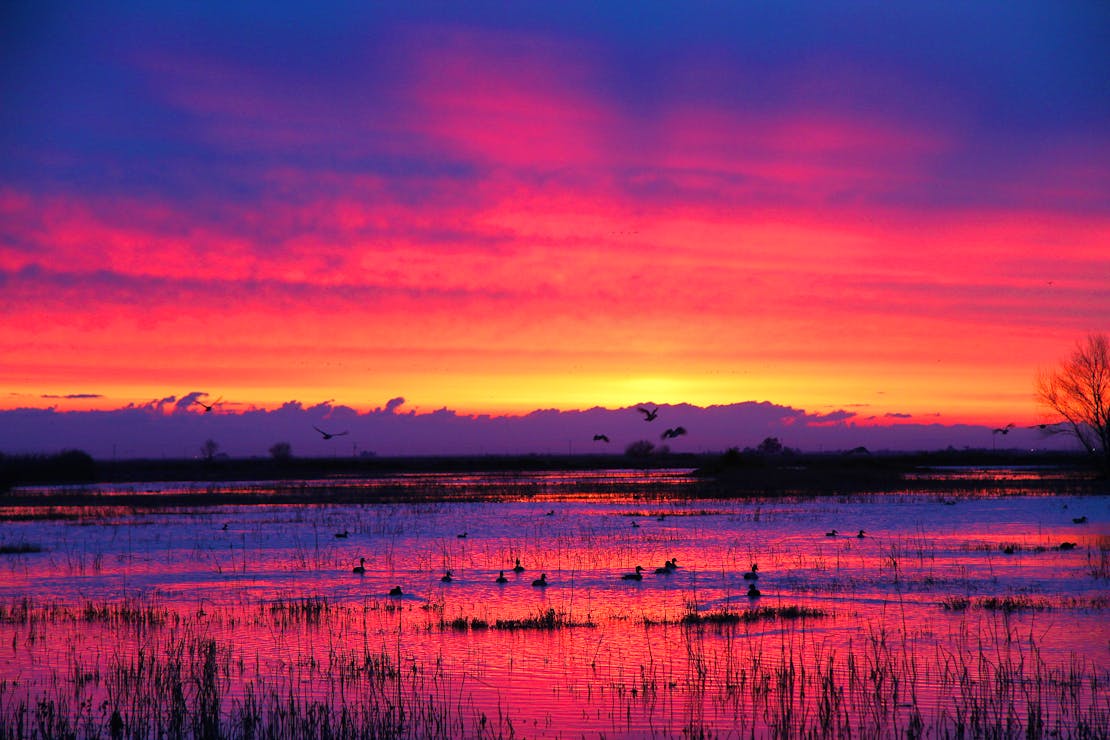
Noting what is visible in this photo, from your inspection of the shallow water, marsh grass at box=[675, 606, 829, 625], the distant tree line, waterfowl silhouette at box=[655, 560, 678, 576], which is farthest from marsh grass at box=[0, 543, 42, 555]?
the distant tree line

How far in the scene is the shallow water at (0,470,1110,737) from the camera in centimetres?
1268

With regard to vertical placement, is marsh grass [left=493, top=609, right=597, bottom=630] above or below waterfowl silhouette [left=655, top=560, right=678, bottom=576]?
below

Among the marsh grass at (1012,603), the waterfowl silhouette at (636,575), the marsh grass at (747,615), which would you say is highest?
the waterfowl silhouette at (636,575)

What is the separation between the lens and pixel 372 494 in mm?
58281

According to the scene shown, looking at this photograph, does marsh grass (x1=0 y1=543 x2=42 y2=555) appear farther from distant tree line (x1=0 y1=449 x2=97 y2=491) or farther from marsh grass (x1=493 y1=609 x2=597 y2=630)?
distant tree line (x1=0 y1=449 x2=97 y2=491)

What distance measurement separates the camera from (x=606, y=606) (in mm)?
18984

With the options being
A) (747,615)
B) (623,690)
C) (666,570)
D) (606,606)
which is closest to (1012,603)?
(747,615)

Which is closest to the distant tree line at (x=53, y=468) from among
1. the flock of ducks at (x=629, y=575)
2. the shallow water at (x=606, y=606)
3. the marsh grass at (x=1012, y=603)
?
the shallow water at (x=606, y=606)

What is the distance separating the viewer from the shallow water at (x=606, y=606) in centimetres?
1268

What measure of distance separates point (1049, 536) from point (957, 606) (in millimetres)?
15233

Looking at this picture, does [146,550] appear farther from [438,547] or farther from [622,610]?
[622,610]

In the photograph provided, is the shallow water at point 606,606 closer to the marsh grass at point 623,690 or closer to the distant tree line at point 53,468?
the marsh grass at point 623,690

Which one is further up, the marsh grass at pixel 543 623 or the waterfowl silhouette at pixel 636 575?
the waterfowl silhouette at pixel 636 575

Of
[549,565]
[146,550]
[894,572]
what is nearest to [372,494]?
[146,550]
